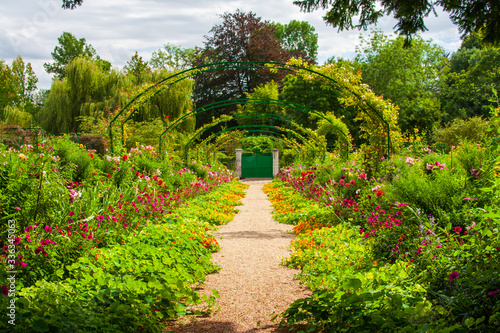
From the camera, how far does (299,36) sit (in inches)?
1598

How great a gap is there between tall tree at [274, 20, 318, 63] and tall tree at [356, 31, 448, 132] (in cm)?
1035

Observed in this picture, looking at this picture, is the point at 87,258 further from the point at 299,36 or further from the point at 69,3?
the point at 299,36

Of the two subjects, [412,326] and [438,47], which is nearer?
[412,326]

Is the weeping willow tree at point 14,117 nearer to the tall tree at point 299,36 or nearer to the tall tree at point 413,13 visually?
the tall tree at point 413,13

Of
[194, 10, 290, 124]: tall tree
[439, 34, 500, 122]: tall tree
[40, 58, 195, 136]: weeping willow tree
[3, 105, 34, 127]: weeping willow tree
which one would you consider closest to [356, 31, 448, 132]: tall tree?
[439, 34, 500, 122]: tall tree

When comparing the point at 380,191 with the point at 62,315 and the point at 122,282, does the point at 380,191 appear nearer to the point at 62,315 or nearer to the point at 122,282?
the point at 122,282

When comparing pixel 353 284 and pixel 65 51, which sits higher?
pixel 65 51

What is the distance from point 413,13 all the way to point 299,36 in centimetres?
3863

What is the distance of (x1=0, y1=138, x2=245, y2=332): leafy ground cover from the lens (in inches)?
103

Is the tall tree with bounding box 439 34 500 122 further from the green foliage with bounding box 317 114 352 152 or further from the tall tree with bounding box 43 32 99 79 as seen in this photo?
the tall tree with bounding box 43 32 99 79

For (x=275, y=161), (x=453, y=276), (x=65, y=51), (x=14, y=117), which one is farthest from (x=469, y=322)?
(x=65, y=51)

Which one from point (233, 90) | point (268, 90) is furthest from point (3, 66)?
point (268, 90)

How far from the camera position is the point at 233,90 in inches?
1190

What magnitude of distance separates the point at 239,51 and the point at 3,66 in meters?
15.2
